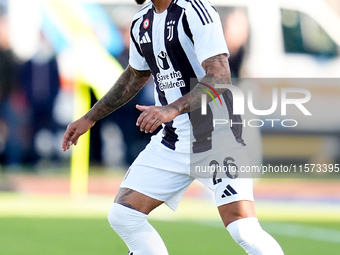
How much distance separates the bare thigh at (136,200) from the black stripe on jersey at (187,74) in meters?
0.45

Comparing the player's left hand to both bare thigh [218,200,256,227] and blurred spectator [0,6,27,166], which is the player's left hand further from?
blurred spectator [0,6,27,166]

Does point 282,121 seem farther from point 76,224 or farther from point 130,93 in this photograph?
point 130,93

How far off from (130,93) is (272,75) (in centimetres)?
993

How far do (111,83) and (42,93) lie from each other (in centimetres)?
230

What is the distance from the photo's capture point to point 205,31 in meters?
5.59

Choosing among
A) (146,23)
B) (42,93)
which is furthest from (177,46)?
(42,93)

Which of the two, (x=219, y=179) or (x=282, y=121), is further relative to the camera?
(x=282, y=121)

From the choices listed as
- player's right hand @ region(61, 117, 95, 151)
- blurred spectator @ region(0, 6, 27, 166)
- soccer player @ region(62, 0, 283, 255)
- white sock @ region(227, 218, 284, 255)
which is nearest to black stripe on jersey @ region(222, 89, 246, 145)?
soccer player @ region(62, 0, 283, 255)

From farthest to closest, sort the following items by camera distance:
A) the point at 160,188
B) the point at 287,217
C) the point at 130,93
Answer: the point at 287,217 < the point at 130,93 < the point at 160,188

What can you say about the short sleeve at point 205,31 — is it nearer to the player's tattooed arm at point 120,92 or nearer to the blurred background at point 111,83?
the player's tattooed arm at point 120,92

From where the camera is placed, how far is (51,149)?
17688 mm

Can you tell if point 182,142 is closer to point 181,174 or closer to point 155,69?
point 181,174

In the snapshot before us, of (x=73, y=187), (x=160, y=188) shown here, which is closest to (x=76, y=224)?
(x=73, y=187)

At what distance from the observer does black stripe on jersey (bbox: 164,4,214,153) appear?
5816mm
